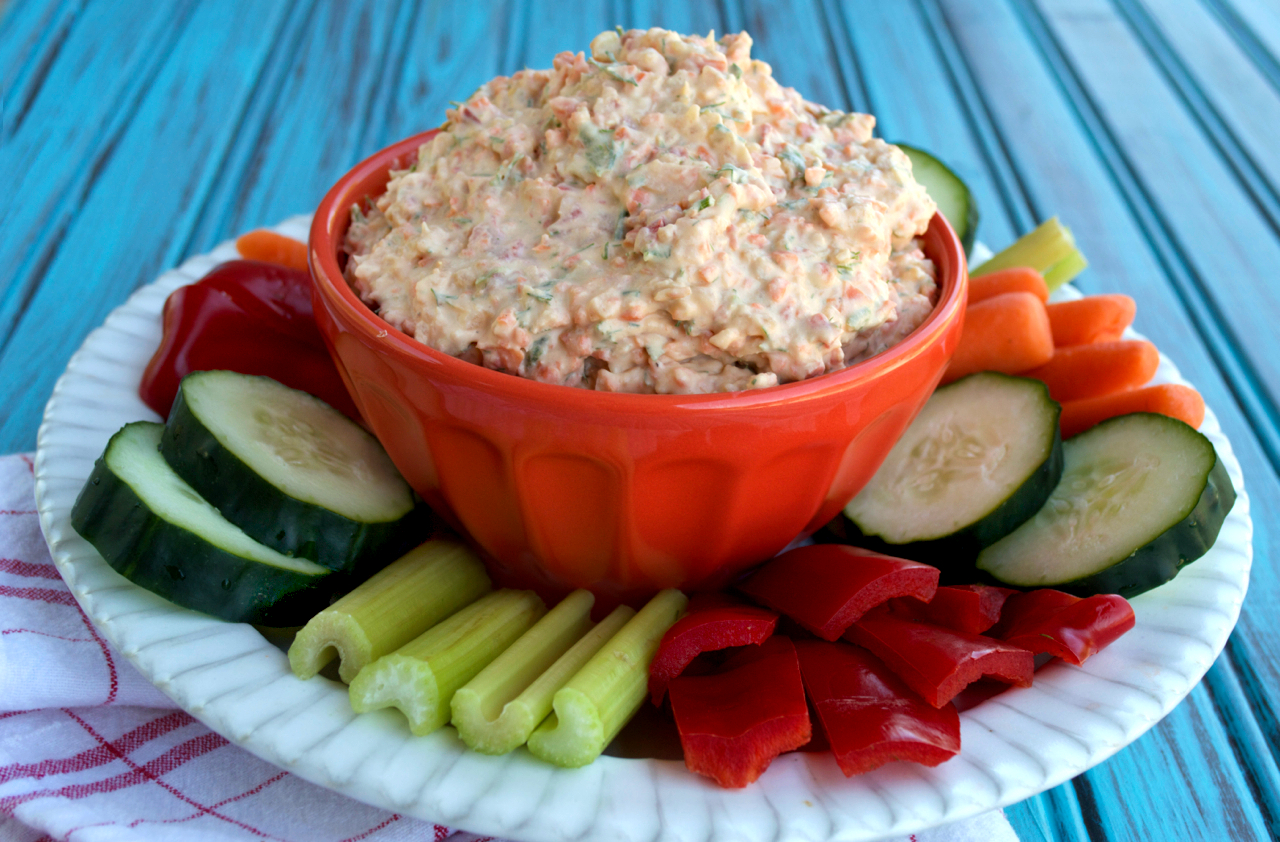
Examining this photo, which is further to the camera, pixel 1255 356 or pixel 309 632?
pixel 1255 356

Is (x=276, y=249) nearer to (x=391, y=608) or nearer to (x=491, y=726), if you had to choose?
(x=391, y=608)

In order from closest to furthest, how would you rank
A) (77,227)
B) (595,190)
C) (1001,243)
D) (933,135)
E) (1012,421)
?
(595,190), (1012,421), (77,227), (1001,243), (933,135)

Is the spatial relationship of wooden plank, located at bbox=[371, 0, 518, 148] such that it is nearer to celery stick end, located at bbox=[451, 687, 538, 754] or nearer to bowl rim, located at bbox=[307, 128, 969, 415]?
bowl rim, located at bbox=[307, 128, 969, 415]

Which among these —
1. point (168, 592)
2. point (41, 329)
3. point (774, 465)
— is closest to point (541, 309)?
point (774, 465)

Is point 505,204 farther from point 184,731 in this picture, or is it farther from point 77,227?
point 77,227

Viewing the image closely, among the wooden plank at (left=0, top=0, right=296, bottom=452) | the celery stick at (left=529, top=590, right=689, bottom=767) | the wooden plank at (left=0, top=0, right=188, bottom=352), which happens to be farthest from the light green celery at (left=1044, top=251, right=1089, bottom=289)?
the wooden plank at (left=0, top=0, right=188, bottom=352)

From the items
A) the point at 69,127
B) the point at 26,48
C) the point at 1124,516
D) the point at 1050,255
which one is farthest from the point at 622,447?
the point at 26,48
